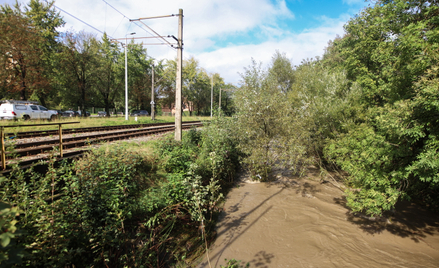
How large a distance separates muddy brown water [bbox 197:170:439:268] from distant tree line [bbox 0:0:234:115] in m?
6.56

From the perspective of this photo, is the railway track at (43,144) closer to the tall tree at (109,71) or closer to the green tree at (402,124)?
the green tree at (402,124)

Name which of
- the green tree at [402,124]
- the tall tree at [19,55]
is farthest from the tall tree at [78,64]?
the green tree at [402,124]

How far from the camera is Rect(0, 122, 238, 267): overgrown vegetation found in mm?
3600

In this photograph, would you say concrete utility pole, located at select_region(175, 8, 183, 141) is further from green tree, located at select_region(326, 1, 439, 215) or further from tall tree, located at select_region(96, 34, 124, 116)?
tall tree, located at select_region(96, 34, 124, 116)

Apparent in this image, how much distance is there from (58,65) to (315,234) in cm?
3299

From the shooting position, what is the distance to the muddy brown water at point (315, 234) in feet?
20.0

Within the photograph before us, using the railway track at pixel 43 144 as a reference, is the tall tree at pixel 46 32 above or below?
above

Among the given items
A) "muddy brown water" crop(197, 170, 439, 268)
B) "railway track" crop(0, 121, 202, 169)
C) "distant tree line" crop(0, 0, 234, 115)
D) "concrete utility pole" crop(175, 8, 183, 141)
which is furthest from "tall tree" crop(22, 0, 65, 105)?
"muddy brown water" crop(197, 170, 439, 268)

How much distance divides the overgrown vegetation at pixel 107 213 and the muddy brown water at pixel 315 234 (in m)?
1.00

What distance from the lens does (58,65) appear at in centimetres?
2753

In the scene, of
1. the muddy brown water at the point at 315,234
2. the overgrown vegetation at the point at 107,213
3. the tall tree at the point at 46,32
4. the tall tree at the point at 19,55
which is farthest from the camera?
the tall tree at the point at 46,32

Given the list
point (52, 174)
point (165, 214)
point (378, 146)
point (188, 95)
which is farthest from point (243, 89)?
point (188, 95)

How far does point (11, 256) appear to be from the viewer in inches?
62.1

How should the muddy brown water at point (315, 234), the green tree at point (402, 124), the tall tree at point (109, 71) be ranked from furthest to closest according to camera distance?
the tall tree at point (109, 71) < the muddy brown water at point (315, 234) < the green tree at point (402, 124)
